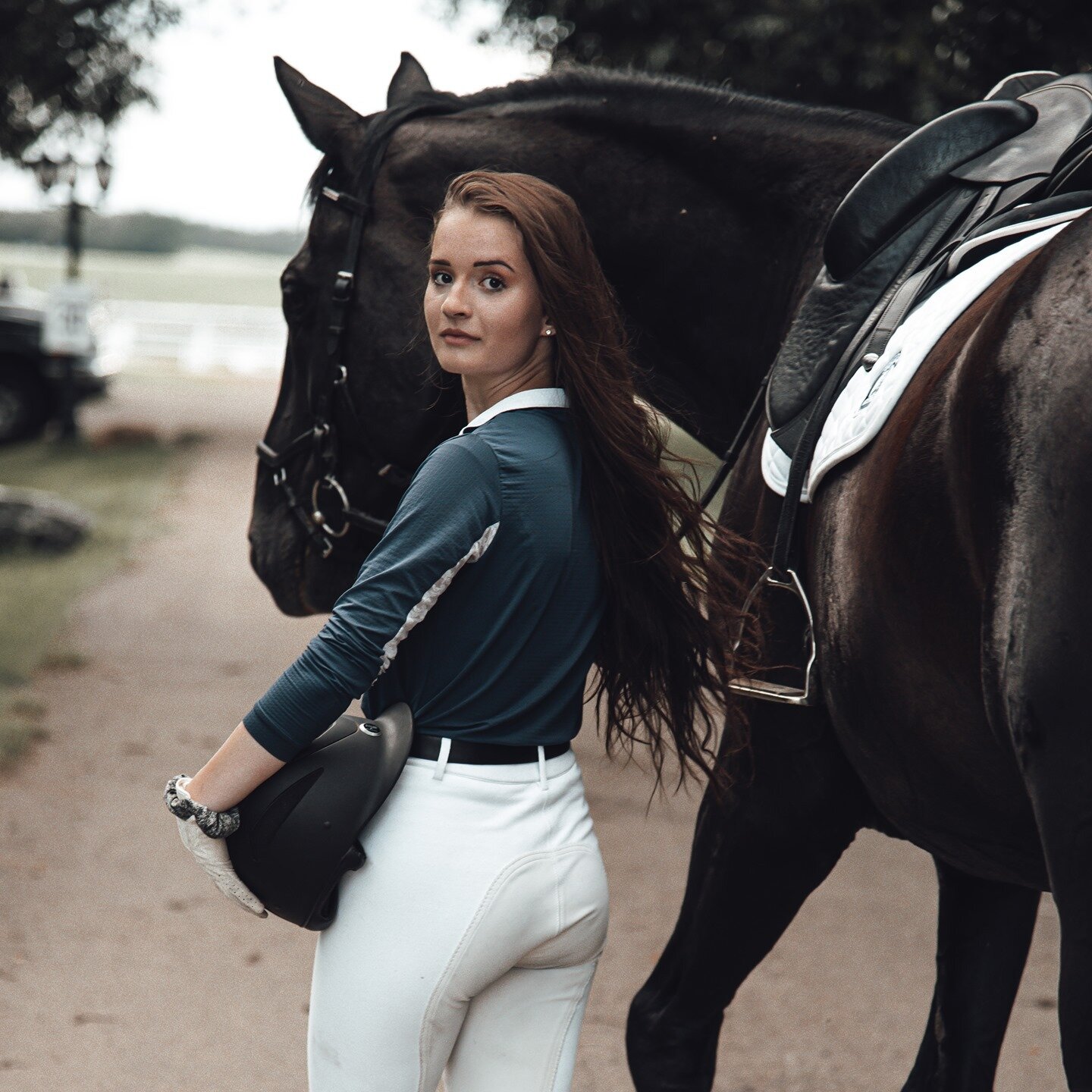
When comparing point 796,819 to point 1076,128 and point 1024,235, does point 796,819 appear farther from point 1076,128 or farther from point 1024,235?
point 1076,128

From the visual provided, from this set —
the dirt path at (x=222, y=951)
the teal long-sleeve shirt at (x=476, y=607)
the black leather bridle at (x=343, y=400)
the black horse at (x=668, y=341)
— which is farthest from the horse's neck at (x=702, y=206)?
the dirt path at (x=222, y=951)

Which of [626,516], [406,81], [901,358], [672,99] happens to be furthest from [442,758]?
[406,81]

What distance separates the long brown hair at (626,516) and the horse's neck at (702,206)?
0.66 m

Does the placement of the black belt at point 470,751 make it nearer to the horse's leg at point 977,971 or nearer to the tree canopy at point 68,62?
the horse's leg at point 977,971

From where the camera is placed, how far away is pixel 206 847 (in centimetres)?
187

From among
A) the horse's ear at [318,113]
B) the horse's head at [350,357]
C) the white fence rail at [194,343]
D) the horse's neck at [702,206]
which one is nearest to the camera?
the horse's neck at [702,206]

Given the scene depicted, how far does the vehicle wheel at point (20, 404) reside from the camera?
16.2 m

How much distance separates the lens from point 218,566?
1086cm

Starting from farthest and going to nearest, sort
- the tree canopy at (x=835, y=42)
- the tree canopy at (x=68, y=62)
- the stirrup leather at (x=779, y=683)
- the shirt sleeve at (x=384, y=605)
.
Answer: the tree canopy at (x=68, y=62)
the tree canopy at (x=835, y=42)
the stirrup leather at (x=779, y=683)
the shirt sleeve at (x=384, y=605)

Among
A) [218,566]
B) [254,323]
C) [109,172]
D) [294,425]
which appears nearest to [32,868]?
[294,425]

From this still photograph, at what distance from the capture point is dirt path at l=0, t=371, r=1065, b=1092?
376 cm

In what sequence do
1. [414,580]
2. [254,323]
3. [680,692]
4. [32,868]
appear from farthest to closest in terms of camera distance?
[254,323] → [32,868] → [680,692] → [414,580]

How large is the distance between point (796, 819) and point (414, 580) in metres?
0.96

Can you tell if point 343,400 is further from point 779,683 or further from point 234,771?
point 234,771
